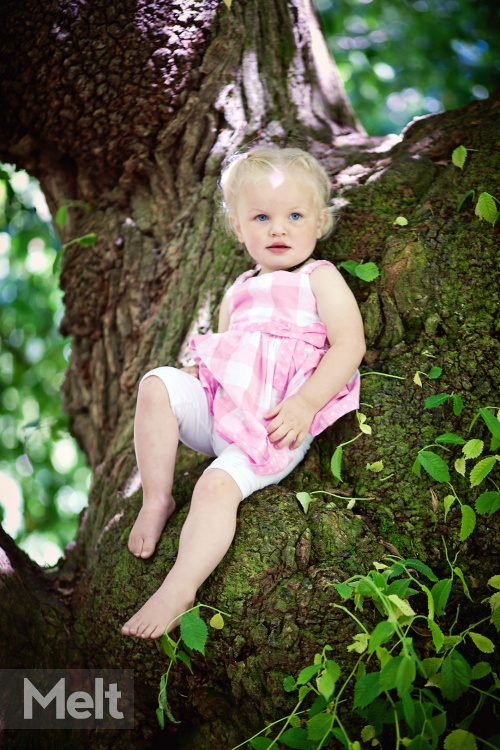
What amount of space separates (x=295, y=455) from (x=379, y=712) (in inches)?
31.1

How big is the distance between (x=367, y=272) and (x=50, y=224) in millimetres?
4653

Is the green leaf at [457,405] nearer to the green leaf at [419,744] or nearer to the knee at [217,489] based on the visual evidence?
the knee at [217,489]

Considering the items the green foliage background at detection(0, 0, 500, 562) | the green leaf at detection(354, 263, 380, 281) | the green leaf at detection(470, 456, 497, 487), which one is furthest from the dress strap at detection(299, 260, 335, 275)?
the green foliage background at detection(0, 0, 500, 562)

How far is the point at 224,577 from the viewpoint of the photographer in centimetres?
188

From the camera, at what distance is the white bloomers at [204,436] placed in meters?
2.01

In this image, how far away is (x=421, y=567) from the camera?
1.79m

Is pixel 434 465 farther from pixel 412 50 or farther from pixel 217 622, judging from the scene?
pixel 412 50

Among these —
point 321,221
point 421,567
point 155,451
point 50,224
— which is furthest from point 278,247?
point 50,224

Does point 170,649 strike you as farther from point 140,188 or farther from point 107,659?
point 140,188

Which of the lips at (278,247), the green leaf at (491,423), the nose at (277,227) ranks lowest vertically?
the green leaf at (491,423)

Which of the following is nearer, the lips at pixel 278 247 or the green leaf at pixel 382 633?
the green leaf at pixel 382 633

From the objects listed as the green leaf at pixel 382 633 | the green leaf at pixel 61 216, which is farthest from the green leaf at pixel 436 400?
the green leaf at pixel 61 216

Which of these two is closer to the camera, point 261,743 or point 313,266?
point 261,743

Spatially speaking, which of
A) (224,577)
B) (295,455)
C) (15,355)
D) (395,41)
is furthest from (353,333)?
(15,355)
